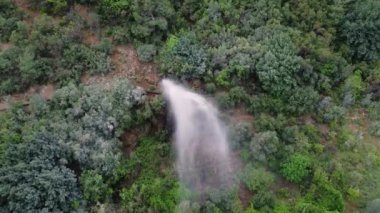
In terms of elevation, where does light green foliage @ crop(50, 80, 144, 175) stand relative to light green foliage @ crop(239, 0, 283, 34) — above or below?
below

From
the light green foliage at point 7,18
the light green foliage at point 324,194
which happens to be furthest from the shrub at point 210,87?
the light green foliage at point 7,18

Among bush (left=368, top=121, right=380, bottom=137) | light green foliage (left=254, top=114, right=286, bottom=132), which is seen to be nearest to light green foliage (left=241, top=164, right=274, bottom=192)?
light green foliage (left=254, top=114, right=286, bottom=132)

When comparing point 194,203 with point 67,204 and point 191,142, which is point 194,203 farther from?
point 67,204

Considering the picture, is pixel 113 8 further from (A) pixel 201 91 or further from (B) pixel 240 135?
(B) pixel 240 135

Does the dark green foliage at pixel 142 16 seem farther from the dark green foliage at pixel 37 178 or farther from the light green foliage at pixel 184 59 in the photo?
the dark green foliage at pixel 37 178

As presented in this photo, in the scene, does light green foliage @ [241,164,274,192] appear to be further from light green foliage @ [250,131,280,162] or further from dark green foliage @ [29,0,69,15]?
dark green foliage @ [29,0,69,15]

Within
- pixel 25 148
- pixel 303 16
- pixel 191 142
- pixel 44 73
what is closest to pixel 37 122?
pixel 25 148
